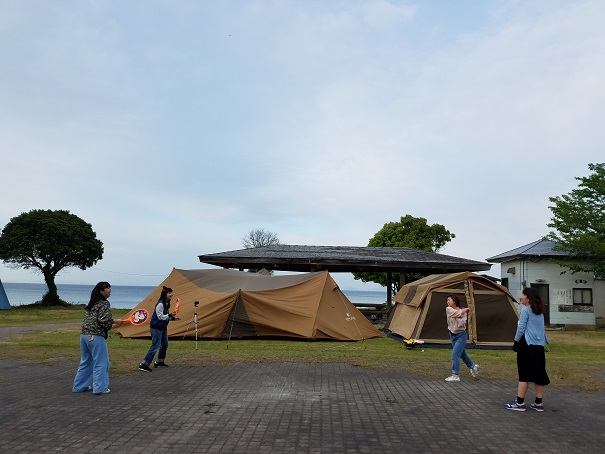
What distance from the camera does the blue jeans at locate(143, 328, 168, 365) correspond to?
9.18 m

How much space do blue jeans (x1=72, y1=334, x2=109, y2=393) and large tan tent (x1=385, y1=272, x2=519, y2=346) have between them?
893cm

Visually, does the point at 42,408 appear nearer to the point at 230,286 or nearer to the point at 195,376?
the point at 195,376

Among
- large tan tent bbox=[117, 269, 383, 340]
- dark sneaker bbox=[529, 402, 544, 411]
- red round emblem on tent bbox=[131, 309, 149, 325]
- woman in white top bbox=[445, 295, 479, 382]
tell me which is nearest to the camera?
dark sneaker bbox=[529, 402, 544, 411]

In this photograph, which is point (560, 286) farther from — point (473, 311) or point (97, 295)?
point (97, 295)

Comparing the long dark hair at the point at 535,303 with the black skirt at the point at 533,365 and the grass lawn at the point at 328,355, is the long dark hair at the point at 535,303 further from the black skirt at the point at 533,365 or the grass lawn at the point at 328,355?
the grass lawn at the point at 328,355

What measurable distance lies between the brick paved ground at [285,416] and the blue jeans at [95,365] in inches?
6.6

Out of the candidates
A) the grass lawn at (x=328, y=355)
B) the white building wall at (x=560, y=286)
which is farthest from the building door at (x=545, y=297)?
the grass lawn at (x=328, y=355)

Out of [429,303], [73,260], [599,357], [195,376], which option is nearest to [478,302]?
[429,303]

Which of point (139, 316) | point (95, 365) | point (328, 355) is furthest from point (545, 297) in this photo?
point (95, 365)

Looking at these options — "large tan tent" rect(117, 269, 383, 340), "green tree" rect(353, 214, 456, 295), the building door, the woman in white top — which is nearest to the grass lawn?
"large tan tent" rect(117, 269, 383, 340)

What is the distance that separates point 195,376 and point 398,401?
363 cm

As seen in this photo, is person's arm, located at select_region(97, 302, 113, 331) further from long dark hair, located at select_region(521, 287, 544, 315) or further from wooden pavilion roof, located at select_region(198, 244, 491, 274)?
wooden pavilion roof, located at select_region(198, 244, 491, 274)

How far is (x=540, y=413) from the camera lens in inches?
259

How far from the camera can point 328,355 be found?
1180 cm
